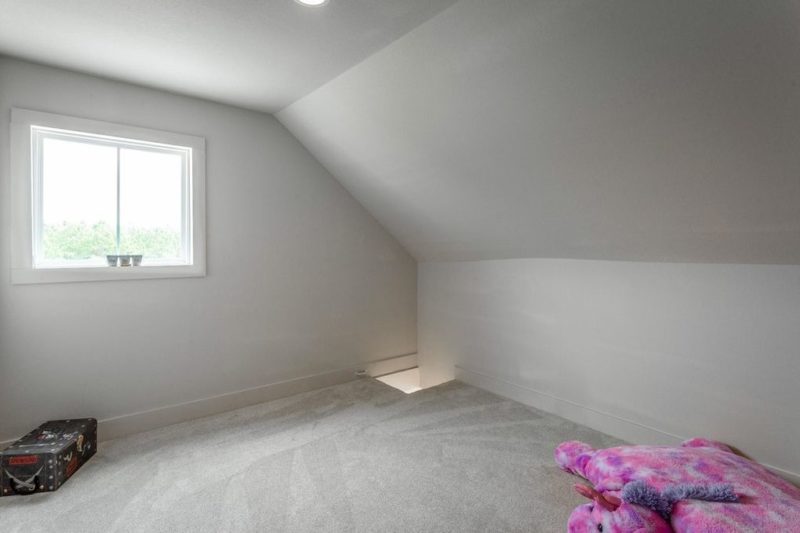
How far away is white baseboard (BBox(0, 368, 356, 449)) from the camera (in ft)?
9.00

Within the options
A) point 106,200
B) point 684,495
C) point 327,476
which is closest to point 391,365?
point 327,476

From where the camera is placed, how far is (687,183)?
2.01 metres

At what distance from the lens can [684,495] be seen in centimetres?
168

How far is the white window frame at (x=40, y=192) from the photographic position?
2428 millimetres

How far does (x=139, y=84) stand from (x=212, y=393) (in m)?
2.10

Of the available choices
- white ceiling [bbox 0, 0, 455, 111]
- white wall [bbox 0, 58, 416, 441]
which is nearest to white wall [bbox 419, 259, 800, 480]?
white wall [bbox 0, 58, 416, 441]

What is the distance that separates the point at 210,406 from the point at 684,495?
9.23 feet

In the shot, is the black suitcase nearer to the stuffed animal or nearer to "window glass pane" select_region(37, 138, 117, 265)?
"window glass pane" select_region(37, 138, 117, 265)

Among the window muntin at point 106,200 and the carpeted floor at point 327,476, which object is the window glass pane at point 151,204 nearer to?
the window muntin at point 106,200

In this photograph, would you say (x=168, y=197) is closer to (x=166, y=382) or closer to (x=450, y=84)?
(x=166, y=382)

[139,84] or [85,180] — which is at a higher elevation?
[139,84]

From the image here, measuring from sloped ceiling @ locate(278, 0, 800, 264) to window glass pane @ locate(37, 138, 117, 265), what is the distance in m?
1.32

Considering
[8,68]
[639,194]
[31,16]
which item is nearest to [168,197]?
[8,68]

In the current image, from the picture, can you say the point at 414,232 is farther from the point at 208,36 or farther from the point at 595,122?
the point at 208,36
